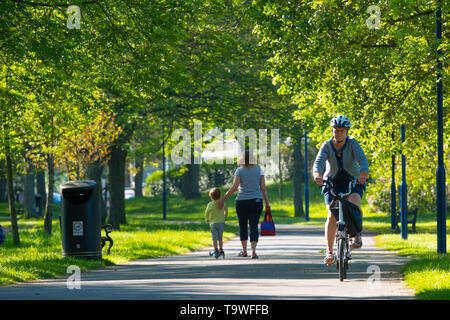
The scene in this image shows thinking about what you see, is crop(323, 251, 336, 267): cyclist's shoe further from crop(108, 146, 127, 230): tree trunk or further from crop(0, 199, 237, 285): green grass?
crop(108, 146, 127, 230): tree trunk

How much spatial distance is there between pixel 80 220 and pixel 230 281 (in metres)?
4.42

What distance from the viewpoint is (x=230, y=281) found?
11828mm

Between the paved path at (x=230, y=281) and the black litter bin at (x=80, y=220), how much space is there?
0.65 meters

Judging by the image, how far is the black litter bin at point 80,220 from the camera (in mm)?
15555

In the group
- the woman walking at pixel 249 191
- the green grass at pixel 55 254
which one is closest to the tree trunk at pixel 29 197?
the green grass at pixel 55 254

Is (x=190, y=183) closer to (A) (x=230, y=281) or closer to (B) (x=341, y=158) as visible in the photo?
(A) (x=230, y=281)

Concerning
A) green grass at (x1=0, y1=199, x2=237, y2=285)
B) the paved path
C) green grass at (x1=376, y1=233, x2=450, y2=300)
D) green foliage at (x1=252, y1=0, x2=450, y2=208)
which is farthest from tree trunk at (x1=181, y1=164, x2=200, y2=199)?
the paved path

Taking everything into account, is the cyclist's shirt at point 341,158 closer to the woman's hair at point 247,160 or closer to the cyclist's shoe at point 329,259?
the cyclist's shoe at point 329,259

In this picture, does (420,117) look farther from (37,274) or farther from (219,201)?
(37,274)

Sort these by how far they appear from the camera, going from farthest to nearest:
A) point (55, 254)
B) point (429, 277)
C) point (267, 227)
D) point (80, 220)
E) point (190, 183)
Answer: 1. point (190, 183)
2. point (55, 254)
3. point (267, 227)
4. point (80, 220)
5. point (429, 277)

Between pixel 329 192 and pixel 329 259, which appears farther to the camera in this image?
pixel 329 259

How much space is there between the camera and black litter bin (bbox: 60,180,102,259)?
15555mm

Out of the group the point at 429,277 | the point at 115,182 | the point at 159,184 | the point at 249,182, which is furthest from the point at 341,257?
the point at 159,184

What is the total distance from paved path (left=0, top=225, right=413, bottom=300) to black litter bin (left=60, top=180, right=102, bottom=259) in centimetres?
65
